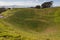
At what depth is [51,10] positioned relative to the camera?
53.6 meters

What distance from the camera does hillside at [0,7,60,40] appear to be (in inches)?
1296

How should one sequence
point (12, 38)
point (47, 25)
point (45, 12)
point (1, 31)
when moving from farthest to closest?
point (45, 12), point (47, 25), point (1, 31), point (12, 38)

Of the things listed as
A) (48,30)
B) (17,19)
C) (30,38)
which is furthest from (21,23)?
(30,38)

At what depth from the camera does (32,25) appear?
40781mm

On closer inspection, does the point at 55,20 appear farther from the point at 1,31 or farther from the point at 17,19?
the point at 1,31

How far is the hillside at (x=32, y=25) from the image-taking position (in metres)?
32.9

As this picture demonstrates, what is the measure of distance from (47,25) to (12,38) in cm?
1345

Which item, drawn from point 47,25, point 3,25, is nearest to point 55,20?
point 47,25

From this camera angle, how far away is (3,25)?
38719 millimetres

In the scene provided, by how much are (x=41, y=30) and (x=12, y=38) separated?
10.5 meters

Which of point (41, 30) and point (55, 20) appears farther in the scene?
point (55, 20)

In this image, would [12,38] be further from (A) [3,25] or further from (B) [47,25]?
(B) [47,25]

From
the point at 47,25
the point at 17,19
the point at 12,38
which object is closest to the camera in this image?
the point at 12,38

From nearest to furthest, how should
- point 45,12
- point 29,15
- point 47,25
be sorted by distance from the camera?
point 47,25, point 29,15, point 45,12
